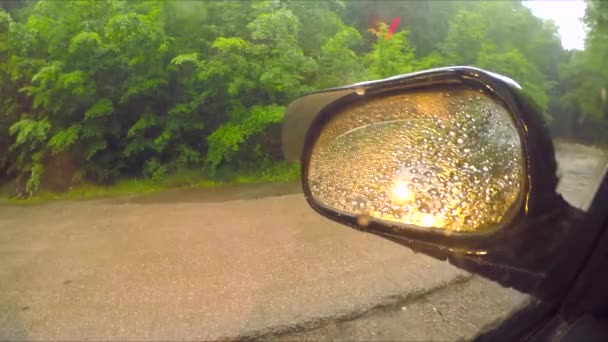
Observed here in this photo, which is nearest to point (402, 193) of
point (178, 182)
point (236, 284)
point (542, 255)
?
point (542, 255)

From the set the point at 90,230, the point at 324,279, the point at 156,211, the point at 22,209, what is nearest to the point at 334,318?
the point at 324,279

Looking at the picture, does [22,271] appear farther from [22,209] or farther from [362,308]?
[22,209]

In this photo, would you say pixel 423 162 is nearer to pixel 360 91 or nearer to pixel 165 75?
pixel 360 91

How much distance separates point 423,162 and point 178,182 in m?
7.36

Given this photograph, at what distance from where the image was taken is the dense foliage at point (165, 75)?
32.1 ft

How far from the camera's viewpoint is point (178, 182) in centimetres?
979

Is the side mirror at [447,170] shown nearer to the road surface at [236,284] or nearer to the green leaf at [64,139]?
the road surface at [236,284]

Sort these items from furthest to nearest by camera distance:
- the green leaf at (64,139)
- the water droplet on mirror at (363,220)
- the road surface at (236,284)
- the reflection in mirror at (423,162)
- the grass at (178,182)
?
the green leaf at (64,139) < the grass at (178,182) < the road surface at (236,284) < the water droplet on mirror at (363,220) < the reflection in mirror at (423,162)

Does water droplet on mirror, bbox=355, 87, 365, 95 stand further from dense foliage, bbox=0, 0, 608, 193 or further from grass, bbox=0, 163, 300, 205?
dense foliage, bbox=0, 0, 608, 193

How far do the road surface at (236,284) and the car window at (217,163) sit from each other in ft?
0.06

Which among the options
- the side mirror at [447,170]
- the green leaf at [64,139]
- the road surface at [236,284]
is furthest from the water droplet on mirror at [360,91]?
the green leaf at [64,139]

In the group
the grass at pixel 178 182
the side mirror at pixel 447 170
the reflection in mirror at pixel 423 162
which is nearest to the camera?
the side mirror at pixel 447 170

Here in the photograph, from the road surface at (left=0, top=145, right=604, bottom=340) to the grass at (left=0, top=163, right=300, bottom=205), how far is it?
2.74 metres

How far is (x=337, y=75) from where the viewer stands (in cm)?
1039
